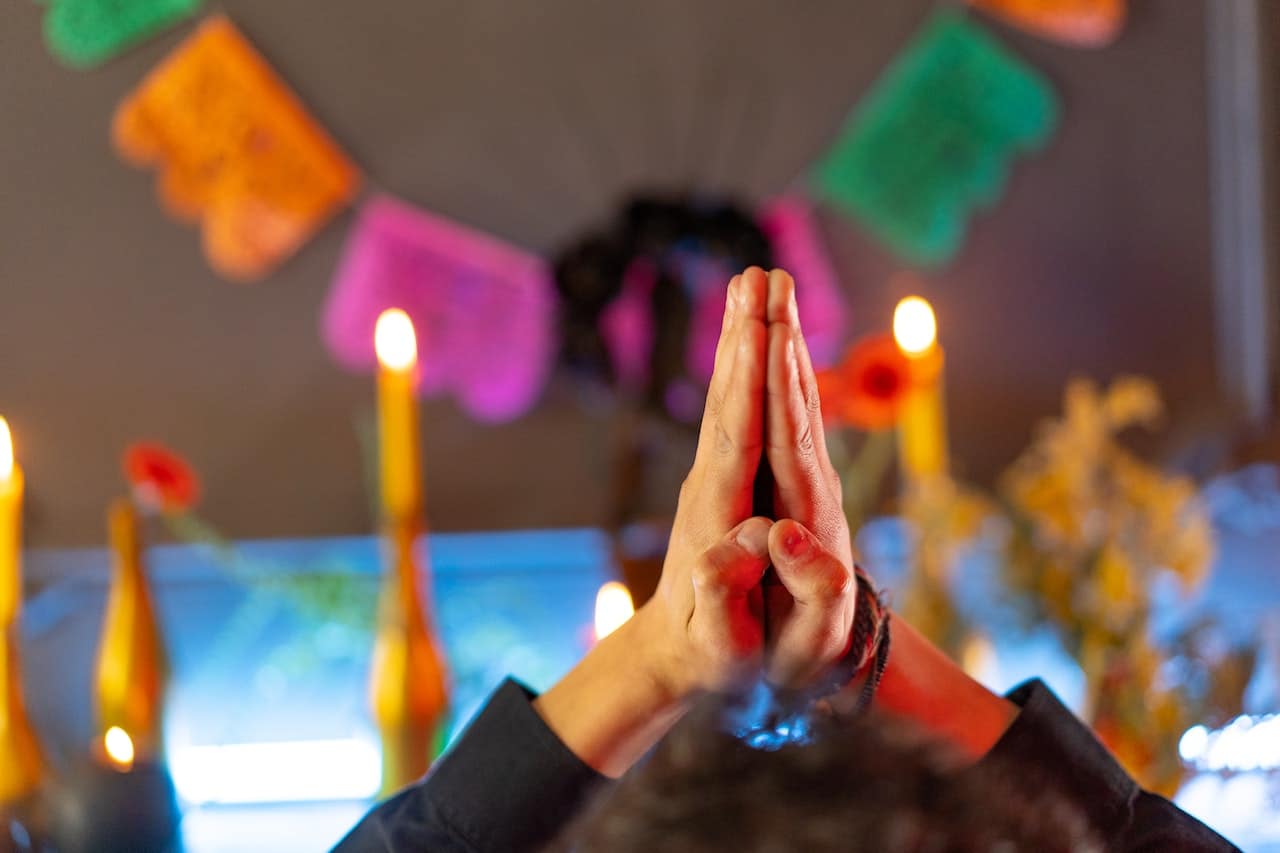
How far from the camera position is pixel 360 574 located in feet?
3.17

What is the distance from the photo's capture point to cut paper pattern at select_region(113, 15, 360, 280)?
3.09 ft

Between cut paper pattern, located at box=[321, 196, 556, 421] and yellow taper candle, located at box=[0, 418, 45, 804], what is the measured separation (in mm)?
331

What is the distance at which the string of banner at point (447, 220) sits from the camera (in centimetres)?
95

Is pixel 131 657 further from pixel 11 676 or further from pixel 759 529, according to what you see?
pixel 759 529

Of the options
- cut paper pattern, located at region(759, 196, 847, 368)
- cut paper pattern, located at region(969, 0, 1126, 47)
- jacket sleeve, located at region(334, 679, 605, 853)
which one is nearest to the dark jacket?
jacket sleeve, located at region(334, 679, 605, 853)

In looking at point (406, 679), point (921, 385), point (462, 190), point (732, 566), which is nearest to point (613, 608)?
point (406, 679)

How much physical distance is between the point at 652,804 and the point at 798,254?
778 millimetres

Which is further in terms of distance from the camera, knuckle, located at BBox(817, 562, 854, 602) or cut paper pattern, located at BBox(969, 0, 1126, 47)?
cut paper pattern, located at BBox(969, 0, 1126, 47)

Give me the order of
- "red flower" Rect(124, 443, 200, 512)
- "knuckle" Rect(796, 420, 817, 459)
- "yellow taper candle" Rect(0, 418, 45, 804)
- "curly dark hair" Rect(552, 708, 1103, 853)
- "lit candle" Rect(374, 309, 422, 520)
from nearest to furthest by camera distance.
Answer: "curly dark hair" Rect(552, 708, 1103, 853) → "knuckle" Rect(796, 420, 817, 459) → "yellow taper candle" Rect(0, 418, 45, 804) → "lit candle" Rect(374, 309, 422, 520) → "red flower" Rect(124, 443, 200, 512)

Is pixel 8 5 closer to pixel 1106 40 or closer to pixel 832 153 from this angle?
pixel 832 153

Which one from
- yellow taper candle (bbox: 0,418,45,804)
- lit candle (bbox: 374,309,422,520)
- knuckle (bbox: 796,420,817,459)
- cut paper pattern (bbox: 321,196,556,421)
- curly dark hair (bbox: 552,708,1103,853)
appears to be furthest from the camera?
cut paper pattern (bbox: 321,196,556,421)

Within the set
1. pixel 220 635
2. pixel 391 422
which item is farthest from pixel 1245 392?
pixel 220 635

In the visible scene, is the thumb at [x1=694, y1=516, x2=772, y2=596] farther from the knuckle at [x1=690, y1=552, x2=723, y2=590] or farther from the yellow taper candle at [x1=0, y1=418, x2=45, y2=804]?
the yellow taper candle at [x1=0, y1=418, x2=45, y2=804]

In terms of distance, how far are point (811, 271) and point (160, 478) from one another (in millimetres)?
539
